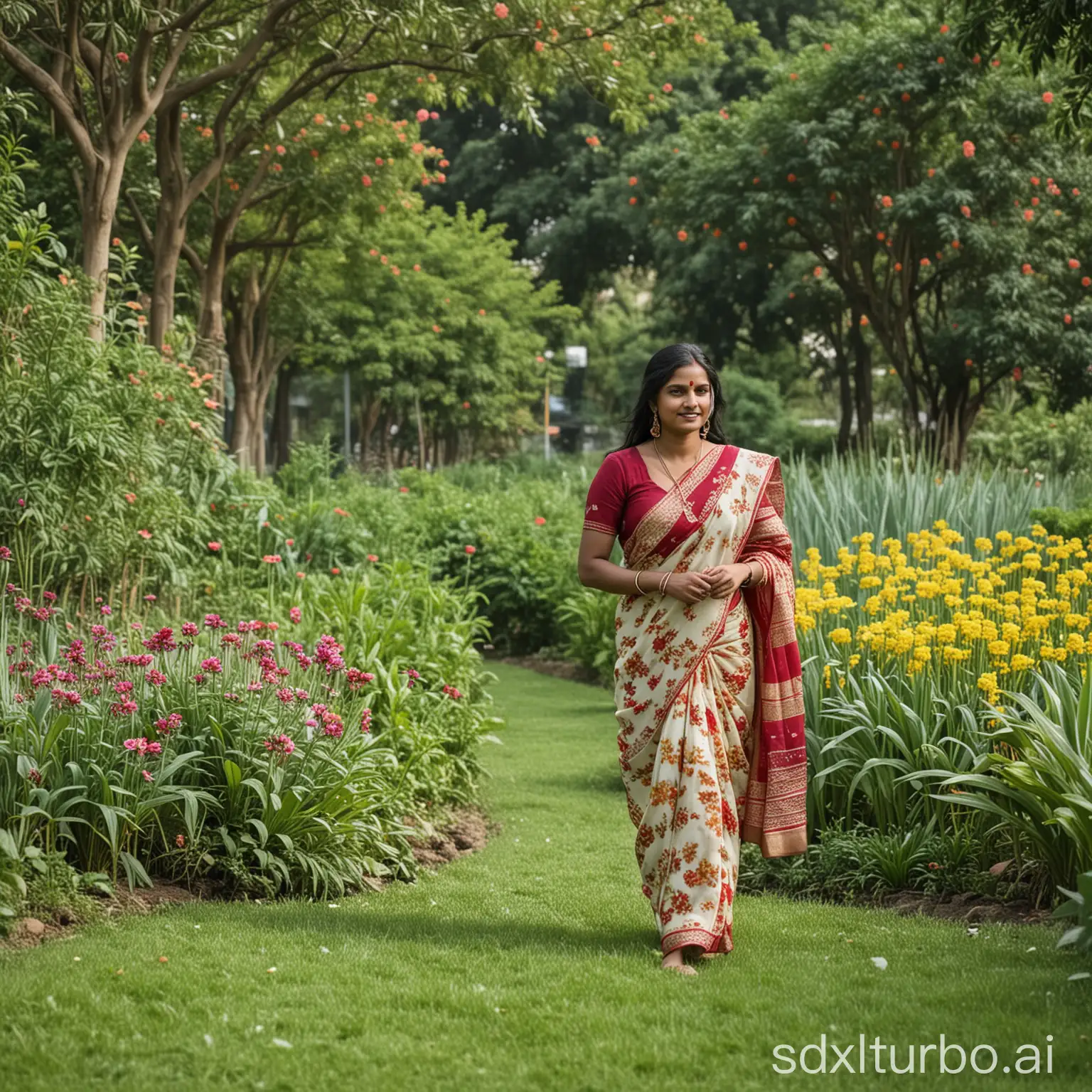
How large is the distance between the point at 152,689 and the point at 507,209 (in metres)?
29.5

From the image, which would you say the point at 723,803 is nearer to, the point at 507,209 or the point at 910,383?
the point at 910,383

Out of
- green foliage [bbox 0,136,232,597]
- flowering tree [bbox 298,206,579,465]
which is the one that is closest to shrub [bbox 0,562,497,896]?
green foliage [bbox 0,136,232,597]

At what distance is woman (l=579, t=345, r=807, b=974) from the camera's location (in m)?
4.29

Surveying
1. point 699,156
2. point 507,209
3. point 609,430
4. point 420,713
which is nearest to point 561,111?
point 507,209

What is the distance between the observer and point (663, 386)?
14.7ft

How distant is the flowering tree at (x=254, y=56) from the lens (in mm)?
9664

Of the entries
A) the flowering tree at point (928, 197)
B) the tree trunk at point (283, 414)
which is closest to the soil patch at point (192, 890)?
the flowering tree at point (928, 197)

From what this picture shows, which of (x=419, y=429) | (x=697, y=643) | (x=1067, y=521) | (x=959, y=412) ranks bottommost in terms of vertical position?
(x=697, y=643)

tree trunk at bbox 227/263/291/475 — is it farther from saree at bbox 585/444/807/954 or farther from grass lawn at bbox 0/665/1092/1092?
saree at bbox 585/444/807/954

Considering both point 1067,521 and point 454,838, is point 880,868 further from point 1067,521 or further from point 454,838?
point 1067,521

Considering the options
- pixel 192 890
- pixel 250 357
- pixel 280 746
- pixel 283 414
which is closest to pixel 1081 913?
pixel 280 746

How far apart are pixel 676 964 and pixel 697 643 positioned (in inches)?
37.7

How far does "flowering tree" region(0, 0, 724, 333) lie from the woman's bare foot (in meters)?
5.94

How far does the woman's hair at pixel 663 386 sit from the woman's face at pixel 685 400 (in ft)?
0.06
